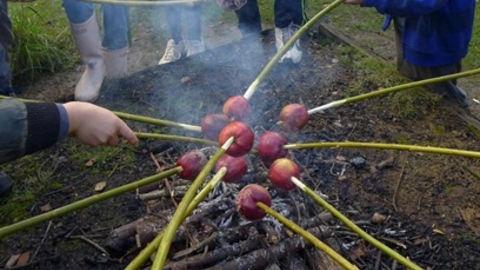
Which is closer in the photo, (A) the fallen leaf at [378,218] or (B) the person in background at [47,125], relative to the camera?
(B) the person in background at [47,125]

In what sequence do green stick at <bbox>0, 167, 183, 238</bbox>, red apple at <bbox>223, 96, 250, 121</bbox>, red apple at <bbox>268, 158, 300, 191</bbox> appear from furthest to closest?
1. red apple at <bbox>223, 96, 250, 121</bbox>
2. red apple at <bbox>268, 158, 300, 191</bbox>
3. green stick at <bbox>0, 167, 183, 238</bbox>

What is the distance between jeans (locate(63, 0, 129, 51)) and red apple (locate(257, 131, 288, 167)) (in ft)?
7.17

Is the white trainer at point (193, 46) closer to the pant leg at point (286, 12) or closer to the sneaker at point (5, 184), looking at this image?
the pant leg at point (286, 12)

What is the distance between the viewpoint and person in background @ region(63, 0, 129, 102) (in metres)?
3.93

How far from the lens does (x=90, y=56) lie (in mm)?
4160

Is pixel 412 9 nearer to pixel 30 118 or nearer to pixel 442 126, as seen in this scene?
pixel 442 126

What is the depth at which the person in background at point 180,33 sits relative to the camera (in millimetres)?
4699

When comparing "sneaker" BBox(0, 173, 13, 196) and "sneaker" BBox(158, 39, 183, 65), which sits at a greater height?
"sneaker" BBox(0, 173, 13, 196)

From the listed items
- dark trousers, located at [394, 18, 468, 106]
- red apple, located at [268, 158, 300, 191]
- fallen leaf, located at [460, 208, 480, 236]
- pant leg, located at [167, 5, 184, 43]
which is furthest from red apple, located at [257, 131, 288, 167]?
pant leg, located at [167, 5, 184, 43]

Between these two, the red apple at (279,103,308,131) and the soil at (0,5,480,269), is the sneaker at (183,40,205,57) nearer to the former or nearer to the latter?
the soil at (0,5,480,269)

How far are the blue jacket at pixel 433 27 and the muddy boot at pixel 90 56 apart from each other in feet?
7.09

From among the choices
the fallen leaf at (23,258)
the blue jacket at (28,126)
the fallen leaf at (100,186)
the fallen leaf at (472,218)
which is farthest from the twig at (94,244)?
the fallen leaf at (472,218)

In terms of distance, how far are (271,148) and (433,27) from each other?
174cm

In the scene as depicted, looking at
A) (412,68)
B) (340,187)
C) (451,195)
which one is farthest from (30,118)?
(412,68)
